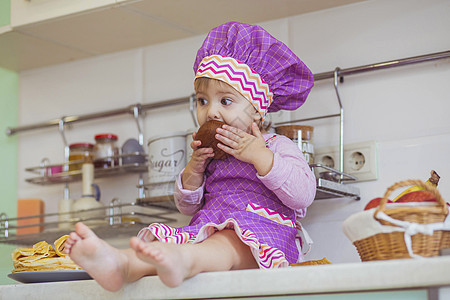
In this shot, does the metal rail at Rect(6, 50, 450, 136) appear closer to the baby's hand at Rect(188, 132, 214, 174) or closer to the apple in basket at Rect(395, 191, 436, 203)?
the baby's hand at Rect(188, 132, 214, 174)

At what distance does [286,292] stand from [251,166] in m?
0.40

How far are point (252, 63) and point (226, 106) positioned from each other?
3.7 inches

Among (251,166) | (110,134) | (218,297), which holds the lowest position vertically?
(218,297)

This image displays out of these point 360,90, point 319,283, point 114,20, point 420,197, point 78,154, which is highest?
point 114,20

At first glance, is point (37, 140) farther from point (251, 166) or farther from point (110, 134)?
point (251, 166)

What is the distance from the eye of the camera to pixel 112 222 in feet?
4.79

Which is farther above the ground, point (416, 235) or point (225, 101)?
point (225, 101)

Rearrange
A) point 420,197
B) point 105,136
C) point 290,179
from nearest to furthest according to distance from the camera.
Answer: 1. point 420,197
2. point 290,179
3. point 105,136

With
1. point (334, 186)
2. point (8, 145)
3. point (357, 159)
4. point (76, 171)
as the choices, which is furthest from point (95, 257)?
point (8, 145)

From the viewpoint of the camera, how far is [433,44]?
1295 mm

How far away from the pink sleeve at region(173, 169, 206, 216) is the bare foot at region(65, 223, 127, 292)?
347 millimetres

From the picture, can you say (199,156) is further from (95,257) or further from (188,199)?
(95,257)

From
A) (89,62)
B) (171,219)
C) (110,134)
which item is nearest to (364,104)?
(171,219)

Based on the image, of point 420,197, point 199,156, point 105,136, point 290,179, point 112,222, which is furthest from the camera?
point 105,136
